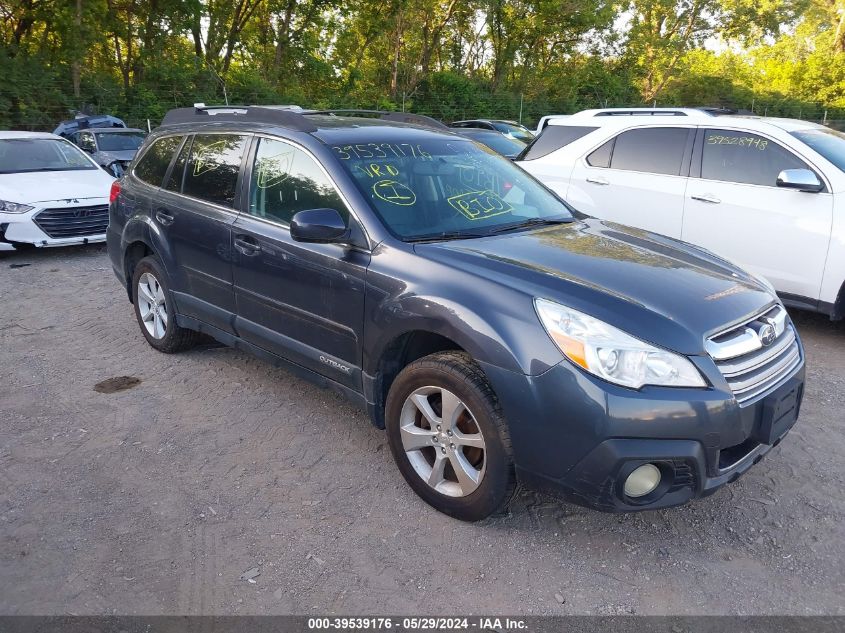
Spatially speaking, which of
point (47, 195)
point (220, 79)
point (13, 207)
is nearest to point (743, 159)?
point (47, 195)

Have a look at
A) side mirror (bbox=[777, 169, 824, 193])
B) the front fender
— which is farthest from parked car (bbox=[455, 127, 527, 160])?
the front fender

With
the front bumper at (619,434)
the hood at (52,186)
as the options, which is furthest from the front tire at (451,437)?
the hood at (52,186)

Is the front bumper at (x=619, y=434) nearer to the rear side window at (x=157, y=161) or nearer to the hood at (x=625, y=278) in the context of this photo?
the hood at (x=625, y=278)

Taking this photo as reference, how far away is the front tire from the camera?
280 cm

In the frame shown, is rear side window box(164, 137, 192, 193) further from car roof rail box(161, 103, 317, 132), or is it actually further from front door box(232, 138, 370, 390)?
front door box(232, 138, 370, 390)

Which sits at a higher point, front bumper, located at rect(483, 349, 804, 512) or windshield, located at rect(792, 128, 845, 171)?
windshield, located at rect(792, 128, 845, 171)

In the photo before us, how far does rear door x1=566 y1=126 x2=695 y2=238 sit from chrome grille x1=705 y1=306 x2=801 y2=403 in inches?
122

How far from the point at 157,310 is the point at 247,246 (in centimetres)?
152

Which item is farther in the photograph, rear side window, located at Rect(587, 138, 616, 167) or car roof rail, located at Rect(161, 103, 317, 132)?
rear side window, located at Rect(587, 138, 616, 167)

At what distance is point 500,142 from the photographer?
1173cm

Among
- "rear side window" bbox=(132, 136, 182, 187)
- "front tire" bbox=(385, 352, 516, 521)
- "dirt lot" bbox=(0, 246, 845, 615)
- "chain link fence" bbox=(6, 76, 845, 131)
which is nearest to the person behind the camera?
"dirt lot" bbox=(0, 246, 845, 615)

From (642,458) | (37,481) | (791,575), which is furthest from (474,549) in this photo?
(37,481)

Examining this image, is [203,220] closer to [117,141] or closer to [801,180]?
[801,180]

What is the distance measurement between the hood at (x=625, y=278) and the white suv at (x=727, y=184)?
6.97ft
